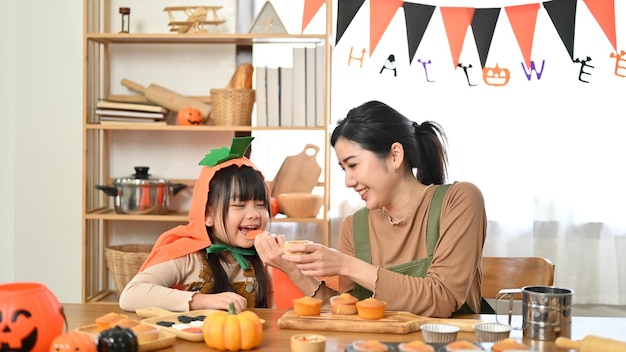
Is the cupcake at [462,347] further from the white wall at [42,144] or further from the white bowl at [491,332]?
the white wall at [42,144]

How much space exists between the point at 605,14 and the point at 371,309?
2.60 m

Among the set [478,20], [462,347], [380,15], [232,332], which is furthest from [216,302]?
[478,20]

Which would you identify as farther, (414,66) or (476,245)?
(414,66)

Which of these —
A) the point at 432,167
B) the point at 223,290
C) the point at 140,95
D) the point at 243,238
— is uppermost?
the point at 140,95

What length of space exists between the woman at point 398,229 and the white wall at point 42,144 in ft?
6.65

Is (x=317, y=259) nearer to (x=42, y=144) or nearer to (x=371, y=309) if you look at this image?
(x=371, y=309)

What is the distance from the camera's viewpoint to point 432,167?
2.39 meters

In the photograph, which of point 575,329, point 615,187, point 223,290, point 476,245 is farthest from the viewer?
point 615,187

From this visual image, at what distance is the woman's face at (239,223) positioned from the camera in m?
2.40

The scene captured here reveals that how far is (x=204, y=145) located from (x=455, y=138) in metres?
1.24

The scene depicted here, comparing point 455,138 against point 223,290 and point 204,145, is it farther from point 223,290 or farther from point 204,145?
point 223,290

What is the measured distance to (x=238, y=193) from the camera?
95.0 inches

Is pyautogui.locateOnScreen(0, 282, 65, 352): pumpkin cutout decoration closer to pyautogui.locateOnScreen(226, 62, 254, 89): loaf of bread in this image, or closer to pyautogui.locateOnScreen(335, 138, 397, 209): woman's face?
pyautogui.locateOnScreen(335, 138, 397, 209): woman's face

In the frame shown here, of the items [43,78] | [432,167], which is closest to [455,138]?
[432,167]
